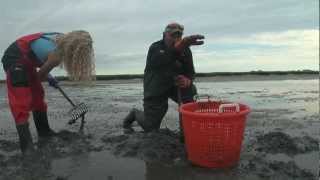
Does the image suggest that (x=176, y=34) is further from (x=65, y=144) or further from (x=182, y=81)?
(x=65, y=144)

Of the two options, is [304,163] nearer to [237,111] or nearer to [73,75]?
[237,111]

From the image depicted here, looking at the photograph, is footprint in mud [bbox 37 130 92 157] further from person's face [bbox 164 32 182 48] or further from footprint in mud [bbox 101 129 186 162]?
person's face [bbox 164 32 182 48]

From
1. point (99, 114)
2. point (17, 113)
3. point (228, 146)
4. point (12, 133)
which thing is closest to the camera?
point (228, 146)

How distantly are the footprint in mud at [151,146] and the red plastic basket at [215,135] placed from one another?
0.58 meters

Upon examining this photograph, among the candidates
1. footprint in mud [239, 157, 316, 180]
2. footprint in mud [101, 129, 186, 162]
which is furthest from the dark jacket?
footprint in mud [239, 157, 316, 180]

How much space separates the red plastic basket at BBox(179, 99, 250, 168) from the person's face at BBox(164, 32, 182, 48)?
1337 mm

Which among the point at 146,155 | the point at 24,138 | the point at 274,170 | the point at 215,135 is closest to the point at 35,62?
Answer: the point at 24,138

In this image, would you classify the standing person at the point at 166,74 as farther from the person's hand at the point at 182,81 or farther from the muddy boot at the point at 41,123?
the muddy boot at the point at 41,123

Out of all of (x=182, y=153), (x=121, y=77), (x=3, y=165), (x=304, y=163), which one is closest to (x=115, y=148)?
(x=182, y=153)

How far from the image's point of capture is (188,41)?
6.80 metres

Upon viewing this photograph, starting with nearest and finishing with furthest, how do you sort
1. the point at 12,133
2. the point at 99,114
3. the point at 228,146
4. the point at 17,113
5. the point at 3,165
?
the point at 228,146, the point at 3,165, the point at 17,113, the point at 12,133, the point at 99,114

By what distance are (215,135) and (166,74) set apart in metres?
1.78

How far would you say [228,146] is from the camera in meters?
6.34

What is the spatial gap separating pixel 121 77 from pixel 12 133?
105 feet
